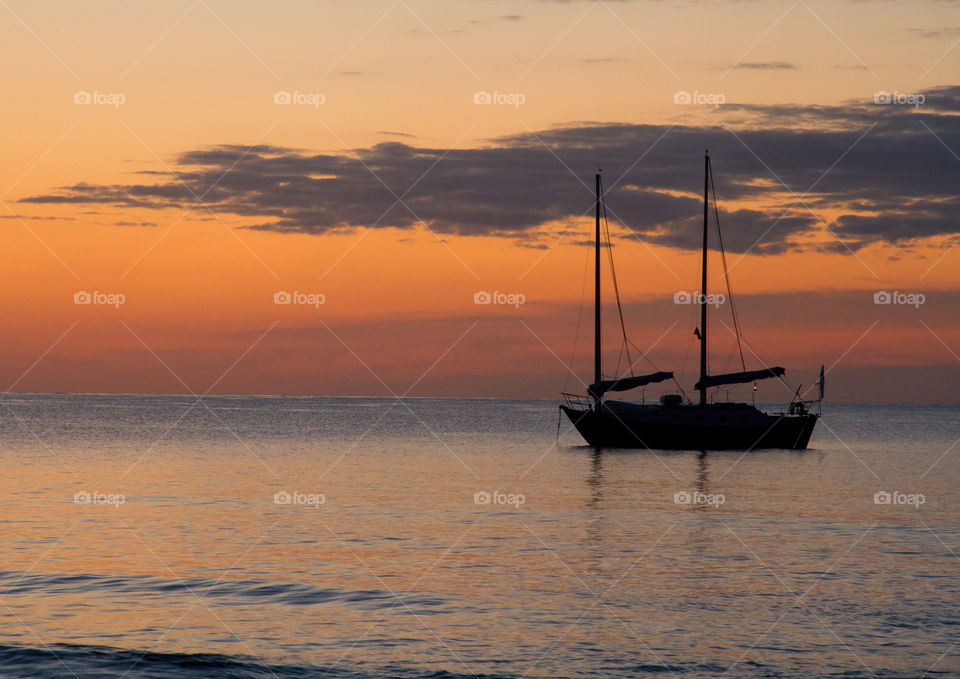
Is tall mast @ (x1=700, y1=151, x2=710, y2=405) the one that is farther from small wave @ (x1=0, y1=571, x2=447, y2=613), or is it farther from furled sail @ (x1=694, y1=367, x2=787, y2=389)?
small wave @ (x1=0, y1=571, x2=447, y2=613)

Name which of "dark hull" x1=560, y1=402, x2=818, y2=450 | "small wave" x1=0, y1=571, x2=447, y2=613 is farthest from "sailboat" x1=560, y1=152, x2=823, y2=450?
"small wave" x1=0, y1=571, x2=447, y2=613

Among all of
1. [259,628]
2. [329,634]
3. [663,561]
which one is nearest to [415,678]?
[329,634]

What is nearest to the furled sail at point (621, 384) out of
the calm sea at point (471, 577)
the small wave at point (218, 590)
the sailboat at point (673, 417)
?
the sailboat at point (673, 417)

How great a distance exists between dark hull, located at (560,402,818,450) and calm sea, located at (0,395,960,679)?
47.6ft

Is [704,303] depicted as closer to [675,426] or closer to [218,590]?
[675,426]

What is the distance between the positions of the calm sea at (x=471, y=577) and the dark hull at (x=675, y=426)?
1452 centimetres

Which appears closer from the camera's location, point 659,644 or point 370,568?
point 659,644

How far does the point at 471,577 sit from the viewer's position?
27.7 meters

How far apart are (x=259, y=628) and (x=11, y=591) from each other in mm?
7327

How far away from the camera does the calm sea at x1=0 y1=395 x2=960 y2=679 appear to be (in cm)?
2009

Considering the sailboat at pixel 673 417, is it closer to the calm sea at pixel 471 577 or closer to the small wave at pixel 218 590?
the calm sea at pixel 471 577

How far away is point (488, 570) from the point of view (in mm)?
28828

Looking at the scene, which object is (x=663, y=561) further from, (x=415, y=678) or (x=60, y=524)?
(x=60, y=524)

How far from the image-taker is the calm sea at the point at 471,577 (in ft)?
65.9
